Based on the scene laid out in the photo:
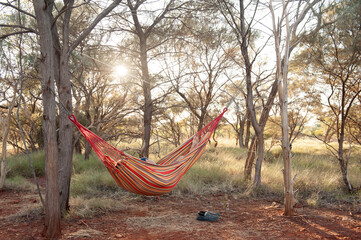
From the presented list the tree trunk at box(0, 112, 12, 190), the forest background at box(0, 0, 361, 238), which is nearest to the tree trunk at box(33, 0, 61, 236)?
the forest background at box(0, 0, 361, 238)

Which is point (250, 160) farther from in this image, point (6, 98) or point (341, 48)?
point (6, 98)

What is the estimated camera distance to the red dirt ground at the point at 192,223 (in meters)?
2.41

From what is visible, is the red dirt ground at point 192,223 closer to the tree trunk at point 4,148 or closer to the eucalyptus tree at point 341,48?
the tree trunk at point 4,148

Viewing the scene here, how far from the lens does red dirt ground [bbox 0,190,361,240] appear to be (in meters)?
2.41

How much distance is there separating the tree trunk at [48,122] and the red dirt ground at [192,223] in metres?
0.27

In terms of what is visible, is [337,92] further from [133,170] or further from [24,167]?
[24,167]

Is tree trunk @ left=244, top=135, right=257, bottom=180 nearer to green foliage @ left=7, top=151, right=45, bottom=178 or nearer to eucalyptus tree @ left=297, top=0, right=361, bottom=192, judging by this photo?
eucalyptus tree @ left=297, top=0, right=361, bottom=192

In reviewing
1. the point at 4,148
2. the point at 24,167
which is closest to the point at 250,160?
the point at 4,148

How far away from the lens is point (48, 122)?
7.02ft

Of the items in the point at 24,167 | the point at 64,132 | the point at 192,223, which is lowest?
the point at 192,223

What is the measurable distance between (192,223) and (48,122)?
5.24 feet

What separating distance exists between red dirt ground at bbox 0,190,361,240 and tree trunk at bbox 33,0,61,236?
269mm

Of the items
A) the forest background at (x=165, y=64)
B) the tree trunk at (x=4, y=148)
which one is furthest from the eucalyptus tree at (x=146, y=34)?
the tree trunk at (x=4, y=148)

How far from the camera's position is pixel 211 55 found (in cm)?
675
